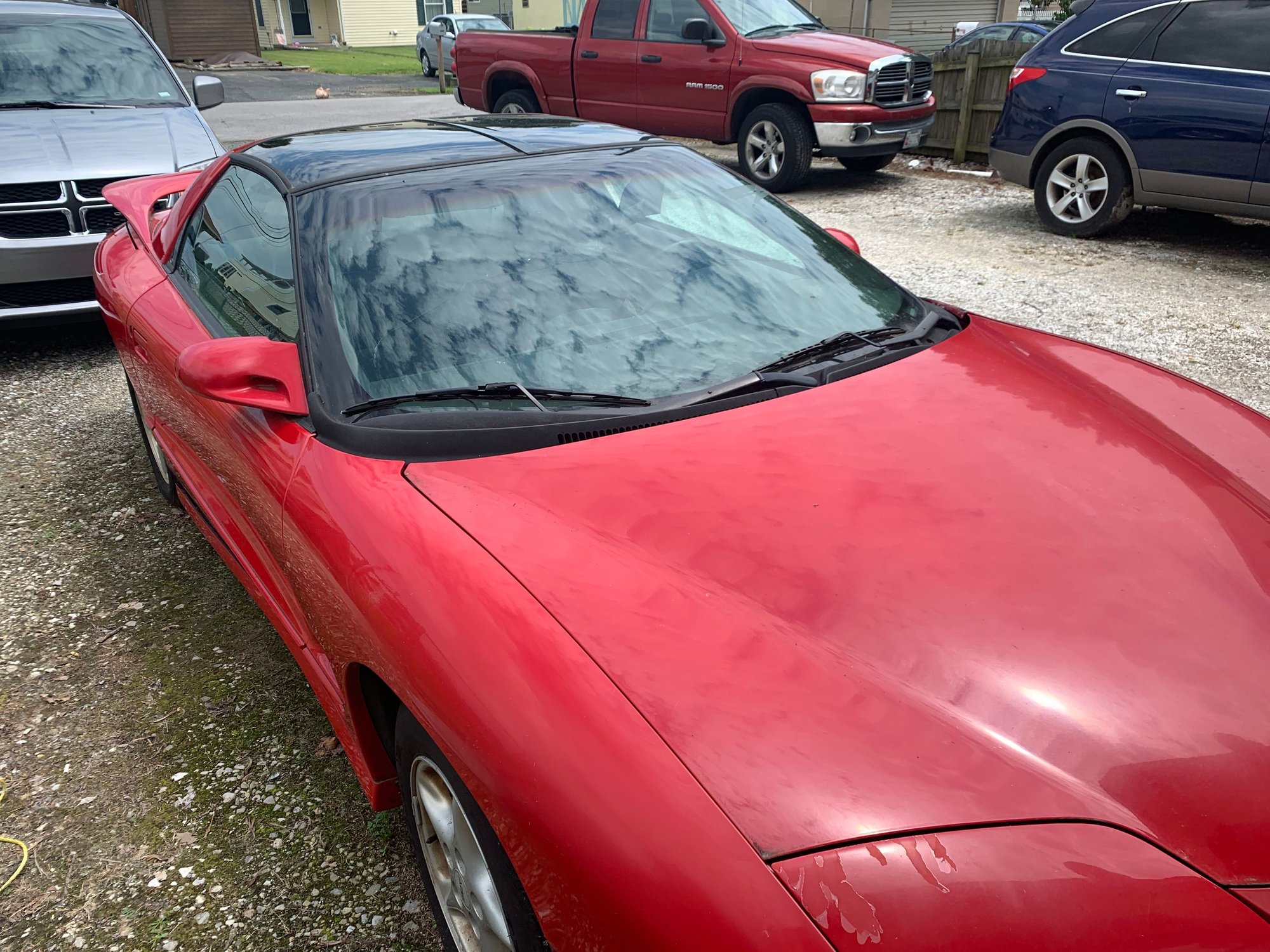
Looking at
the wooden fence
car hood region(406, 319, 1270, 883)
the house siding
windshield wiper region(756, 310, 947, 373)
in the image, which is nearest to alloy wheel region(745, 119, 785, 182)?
the wooden fence

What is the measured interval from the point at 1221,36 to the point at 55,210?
7436mm

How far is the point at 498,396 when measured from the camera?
6.77 ft

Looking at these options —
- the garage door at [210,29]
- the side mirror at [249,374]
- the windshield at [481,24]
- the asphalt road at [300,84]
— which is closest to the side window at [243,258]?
the side mirror at [249,374]

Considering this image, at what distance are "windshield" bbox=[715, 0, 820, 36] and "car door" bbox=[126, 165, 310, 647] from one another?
7754mm

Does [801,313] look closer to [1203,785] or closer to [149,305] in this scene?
[1203,785]

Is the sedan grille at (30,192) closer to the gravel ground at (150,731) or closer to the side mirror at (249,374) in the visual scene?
the gravel ground at (150,731)

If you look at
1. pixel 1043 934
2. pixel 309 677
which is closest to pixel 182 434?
pixel 309 677

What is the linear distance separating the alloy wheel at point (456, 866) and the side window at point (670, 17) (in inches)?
369

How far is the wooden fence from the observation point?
34.0 feet

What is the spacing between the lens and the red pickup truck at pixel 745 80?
9102 millimetres

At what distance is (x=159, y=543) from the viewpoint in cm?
366

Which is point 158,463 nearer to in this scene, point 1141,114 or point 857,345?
point 857,345

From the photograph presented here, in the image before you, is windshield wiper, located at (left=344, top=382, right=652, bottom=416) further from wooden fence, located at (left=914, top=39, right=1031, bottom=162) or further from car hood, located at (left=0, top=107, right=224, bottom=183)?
wooden fence, located at (left=914, top=39, right=1031, bottom=162)

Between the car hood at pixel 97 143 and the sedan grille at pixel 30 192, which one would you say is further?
the car hood at pixel 97 143
